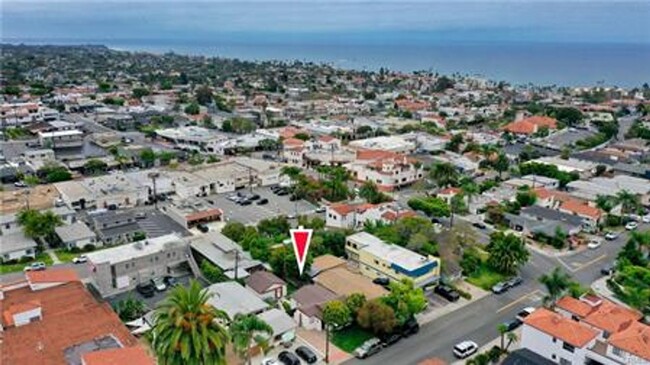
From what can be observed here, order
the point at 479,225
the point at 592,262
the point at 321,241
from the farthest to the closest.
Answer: the point at 479,225
the point at 592,262
the point at 321,241

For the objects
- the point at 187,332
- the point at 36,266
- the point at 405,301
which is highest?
the point at 187,332

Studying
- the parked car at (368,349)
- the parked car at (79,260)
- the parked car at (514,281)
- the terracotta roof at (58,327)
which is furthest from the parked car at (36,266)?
the parked car at (514,281)

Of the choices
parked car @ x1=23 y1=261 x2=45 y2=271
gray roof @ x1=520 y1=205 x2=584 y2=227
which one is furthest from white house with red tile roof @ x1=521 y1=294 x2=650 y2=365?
parked car @ x1=23 y1=261 x2=45 y2=271

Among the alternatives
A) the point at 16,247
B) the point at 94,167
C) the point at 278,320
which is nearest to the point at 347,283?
the point at 278,320

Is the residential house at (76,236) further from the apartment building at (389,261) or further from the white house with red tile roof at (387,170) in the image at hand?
the white house with red tile roof at (387,170)

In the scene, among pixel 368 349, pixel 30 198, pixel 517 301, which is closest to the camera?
pixel 368 349

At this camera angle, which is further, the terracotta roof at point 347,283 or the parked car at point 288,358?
the terracotta roof at point 347,283

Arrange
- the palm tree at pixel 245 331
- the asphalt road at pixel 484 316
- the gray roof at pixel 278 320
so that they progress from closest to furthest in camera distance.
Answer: the palm tree at pixel 245 331, the asphalt road at pixel 484 316, the gray roof at pixel 278 320

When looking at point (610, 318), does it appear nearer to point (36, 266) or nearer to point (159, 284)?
point (159, 284)
